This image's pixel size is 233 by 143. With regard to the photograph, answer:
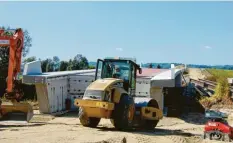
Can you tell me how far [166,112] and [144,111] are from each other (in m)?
6.90

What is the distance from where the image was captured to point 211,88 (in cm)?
2834

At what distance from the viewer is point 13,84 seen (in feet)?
50.4

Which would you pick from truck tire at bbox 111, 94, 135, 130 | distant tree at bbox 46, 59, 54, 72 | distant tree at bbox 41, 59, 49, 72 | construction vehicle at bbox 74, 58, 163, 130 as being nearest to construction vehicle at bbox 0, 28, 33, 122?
construction vehicle at bbox 74, 58, 163, 130

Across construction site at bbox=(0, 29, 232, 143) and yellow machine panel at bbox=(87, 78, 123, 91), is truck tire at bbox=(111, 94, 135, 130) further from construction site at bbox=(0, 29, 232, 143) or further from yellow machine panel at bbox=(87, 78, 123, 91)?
yellow machine panel at bbox=(87, 78, 123, 91)

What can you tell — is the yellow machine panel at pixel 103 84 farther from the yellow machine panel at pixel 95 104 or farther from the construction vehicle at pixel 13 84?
the construction vehicle at pixel 13 84

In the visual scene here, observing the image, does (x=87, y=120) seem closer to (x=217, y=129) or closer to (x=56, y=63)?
(x=217, y=129)

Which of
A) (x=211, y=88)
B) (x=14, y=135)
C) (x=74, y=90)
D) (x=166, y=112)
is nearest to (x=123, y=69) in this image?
(x=14, y=135)

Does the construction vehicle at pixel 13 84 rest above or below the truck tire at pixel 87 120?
above

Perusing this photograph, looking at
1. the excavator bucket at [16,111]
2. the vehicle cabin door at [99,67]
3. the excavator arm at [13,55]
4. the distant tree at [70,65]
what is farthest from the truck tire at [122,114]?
the distant tree at [70,65]

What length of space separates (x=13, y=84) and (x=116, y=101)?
463cm

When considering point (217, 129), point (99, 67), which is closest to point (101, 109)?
point (99, 67)

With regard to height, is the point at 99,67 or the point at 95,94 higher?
the point at 99,67

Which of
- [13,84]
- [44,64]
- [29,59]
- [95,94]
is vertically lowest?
[95,94]

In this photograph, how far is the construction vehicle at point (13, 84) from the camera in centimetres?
1437
